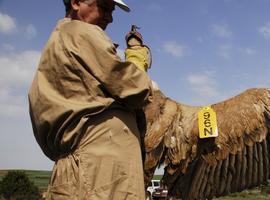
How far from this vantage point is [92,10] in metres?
2.74

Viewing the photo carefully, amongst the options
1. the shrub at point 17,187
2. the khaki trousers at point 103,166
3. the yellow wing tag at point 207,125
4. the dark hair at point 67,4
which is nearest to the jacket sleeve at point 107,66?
the khaki trousers at point 103,166

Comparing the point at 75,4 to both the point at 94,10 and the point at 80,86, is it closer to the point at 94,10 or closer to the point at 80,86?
the point at 94,10

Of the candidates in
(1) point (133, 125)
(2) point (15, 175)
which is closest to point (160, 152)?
(1) point (133, 125)

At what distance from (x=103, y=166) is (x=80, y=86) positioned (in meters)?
0.40

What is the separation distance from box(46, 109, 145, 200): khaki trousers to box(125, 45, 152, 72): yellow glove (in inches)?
105

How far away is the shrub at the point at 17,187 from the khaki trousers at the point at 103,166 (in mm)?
22082

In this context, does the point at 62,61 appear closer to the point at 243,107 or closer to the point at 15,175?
the point at 243,107

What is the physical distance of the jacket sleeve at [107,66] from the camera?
252 centimetres

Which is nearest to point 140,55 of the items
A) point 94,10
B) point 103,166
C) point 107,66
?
point 94,10

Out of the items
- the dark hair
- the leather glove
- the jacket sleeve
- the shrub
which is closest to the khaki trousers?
the jacket sleeve

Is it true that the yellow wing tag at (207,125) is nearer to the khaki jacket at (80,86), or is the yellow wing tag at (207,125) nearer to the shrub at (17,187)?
the khaki jacket at (80,86)

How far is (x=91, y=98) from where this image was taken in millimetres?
2521

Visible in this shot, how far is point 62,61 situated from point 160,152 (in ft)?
11.9

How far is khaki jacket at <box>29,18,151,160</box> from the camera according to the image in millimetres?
2496
